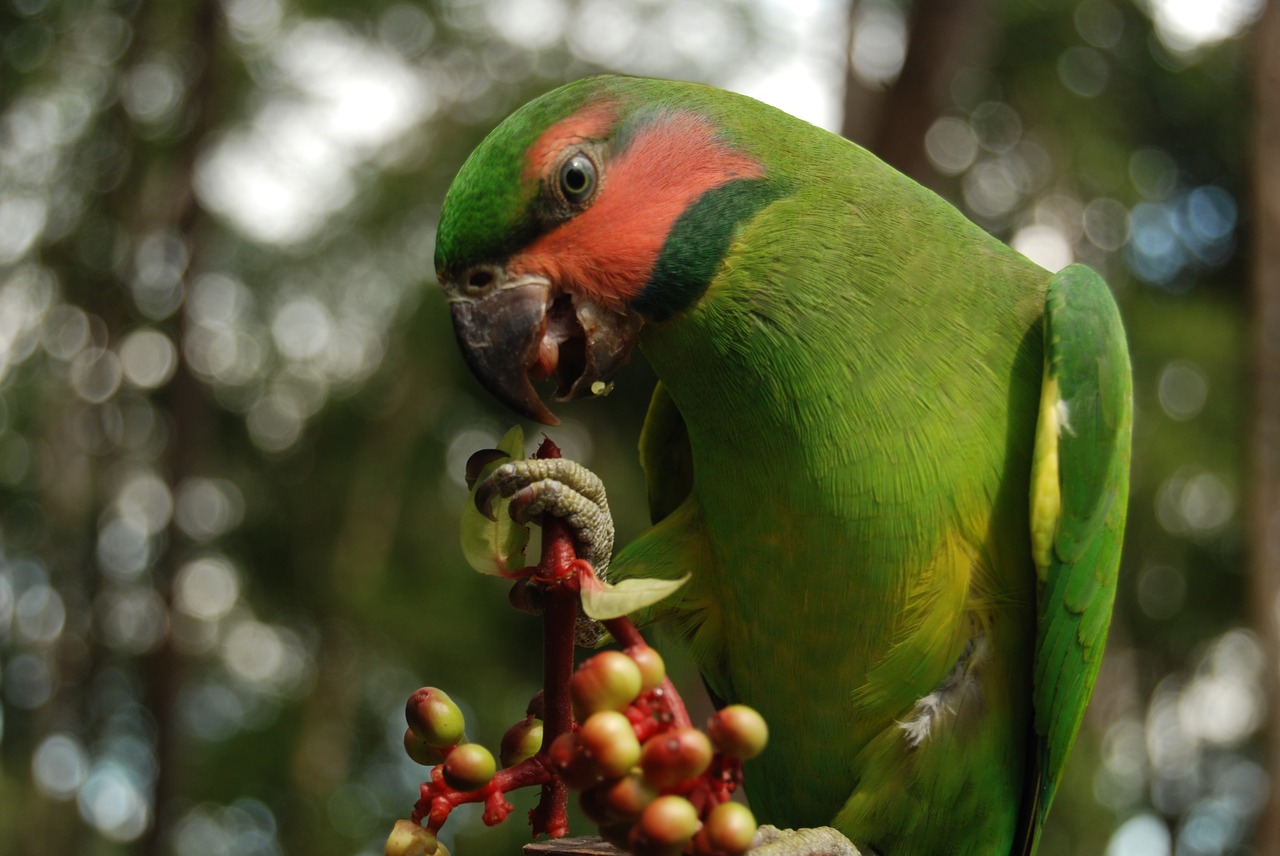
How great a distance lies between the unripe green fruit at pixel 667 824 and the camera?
1253 mm

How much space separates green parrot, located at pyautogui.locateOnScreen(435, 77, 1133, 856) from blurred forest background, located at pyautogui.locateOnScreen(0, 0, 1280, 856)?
16.4ft

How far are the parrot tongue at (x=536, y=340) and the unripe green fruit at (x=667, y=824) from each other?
100 centimetres

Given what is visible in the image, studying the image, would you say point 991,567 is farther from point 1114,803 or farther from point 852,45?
point 1114,803

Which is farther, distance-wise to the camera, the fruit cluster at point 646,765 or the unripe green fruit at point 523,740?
the unripe green fruit at point 523,740

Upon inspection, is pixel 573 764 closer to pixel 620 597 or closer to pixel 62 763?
pixel 620 597

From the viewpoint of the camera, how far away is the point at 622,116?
84.4 inches

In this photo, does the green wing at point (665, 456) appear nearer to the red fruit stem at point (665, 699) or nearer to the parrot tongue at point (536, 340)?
the parrot tongue at point (536, 340)

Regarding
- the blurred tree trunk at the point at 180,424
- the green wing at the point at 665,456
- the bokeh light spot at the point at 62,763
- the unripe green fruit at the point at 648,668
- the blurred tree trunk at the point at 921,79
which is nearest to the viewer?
the unripe green fruit at the point at 648,668

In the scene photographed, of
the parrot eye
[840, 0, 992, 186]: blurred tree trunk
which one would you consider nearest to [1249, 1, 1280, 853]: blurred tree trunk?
[840, 0, 992, 186]: blurred tree trunk

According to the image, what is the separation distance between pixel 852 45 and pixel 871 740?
4.28 metres

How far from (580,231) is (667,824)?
1.16 meters

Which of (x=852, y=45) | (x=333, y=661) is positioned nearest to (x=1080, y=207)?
(x=852, y=45)

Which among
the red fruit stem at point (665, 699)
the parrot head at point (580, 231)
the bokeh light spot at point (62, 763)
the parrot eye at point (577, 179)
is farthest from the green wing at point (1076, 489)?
the bokeh light spot at point (62, 763)

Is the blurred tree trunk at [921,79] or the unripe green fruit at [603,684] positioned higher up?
the blurred tree trunk at [921,79]
